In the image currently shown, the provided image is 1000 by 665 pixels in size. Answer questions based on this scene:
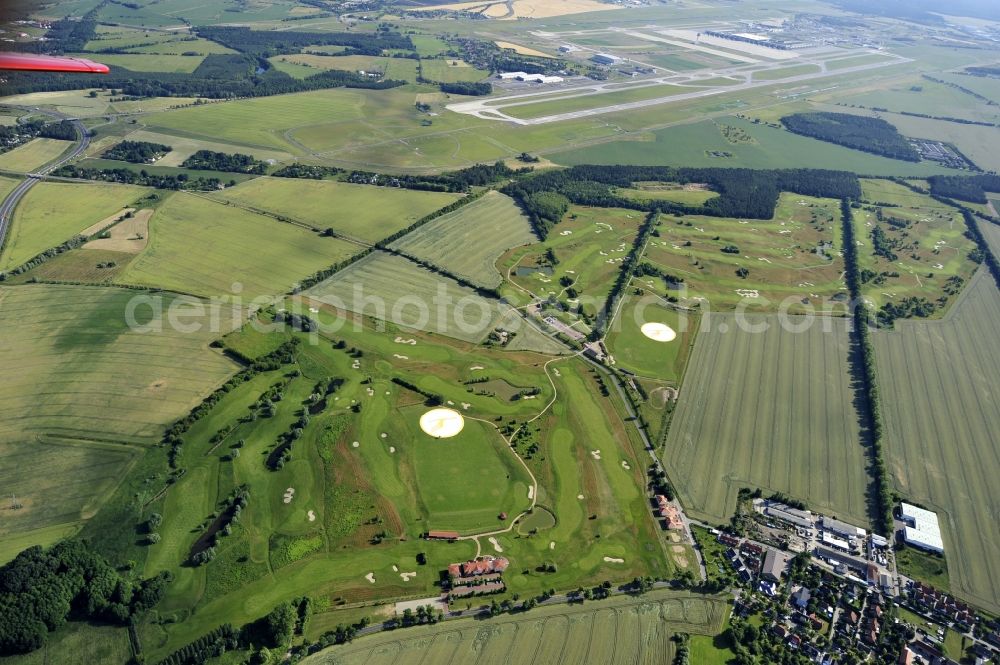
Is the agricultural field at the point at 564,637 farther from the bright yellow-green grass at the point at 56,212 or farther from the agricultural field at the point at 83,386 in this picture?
the bright yellow-green grass at the point at 56,212

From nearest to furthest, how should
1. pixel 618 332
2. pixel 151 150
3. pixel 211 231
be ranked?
pixel 618 332 → pixel 211 231 → pixel 151 150

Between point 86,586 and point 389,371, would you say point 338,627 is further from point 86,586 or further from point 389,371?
point 389,371

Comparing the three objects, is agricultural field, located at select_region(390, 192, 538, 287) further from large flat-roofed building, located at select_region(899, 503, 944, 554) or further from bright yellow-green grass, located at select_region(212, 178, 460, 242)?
large flat-roofed building, located at select_region(899, 503, 944, 554)

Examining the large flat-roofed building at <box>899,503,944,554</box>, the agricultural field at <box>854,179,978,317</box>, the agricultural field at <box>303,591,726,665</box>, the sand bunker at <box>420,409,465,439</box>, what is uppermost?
the agricultural field at <box>854,179,978,317</box>

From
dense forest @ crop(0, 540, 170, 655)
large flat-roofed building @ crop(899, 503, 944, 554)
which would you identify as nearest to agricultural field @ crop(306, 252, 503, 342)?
dense forest @ crop(0, 540, 170, 655)

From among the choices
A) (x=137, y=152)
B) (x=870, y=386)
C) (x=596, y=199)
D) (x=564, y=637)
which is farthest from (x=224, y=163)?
(x=870, y=386)

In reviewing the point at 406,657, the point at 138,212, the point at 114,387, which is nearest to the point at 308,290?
the point at 114,387
